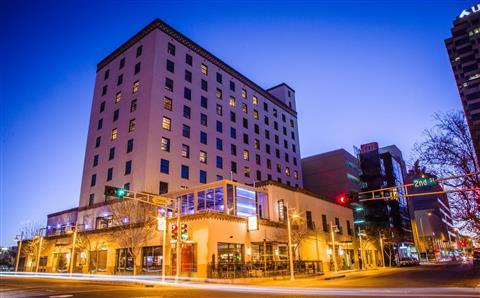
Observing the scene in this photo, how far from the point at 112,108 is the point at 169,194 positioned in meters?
18.0

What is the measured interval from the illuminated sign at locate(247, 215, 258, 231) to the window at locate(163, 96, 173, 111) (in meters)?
19.2

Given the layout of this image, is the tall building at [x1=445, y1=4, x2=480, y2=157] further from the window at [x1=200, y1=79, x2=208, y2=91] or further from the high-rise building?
the window at [x1=200, y1=79, x2=208, y2=91]

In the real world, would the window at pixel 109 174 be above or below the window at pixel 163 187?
above

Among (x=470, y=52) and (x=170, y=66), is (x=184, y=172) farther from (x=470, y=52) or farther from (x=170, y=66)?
(x=470, y=52)

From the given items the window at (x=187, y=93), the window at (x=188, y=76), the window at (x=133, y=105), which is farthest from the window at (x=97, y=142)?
the window at (x=188, y=76)

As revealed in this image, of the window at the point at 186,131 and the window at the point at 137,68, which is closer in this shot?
the window at the point at 186,131

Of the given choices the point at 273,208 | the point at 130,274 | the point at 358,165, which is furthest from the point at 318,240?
the point at 358,165

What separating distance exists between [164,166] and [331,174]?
47793mm

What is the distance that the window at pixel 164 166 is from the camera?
136ft

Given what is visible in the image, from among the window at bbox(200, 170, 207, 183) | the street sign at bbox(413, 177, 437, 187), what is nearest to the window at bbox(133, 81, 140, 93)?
the window at bbox(200, 170, 207, 183)

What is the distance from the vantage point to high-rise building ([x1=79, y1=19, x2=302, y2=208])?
139 feet

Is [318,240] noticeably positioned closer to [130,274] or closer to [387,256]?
[130,274]

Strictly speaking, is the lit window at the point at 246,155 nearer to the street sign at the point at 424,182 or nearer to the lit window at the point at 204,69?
the lit window at the point at 204,69

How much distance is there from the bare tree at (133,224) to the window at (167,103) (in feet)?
44.1
